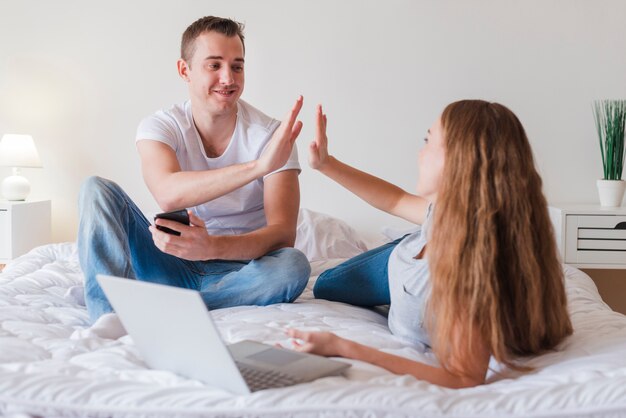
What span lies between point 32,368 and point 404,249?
77 cm

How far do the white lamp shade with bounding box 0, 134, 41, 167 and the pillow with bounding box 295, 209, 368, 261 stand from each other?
122 cm

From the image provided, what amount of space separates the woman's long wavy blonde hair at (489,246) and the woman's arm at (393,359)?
0.02 m

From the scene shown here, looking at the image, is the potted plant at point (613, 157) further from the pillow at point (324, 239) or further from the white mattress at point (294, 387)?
the white mattress at point (294, 387)

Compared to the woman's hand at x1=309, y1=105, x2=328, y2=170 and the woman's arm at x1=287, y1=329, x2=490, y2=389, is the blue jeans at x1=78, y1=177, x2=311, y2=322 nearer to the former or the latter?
the woman's hand at x1=309, y1=105, x2=328, y2=170

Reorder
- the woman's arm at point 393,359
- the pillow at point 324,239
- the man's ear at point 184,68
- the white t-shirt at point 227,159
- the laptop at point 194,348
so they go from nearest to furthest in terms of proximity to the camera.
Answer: the laptop at point 194,348 < the woman's arm at point 393,359 < the white t-shirt at point 227,159 < the man's ear at point 184,68 < the pillow at point 324,239

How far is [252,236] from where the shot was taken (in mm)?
1827

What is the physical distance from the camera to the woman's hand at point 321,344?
47.4 inches

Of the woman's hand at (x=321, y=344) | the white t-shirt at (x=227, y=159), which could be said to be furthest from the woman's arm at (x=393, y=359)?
the white t-shirt at (x=227, y=159)

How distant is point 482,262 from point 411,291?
0.25 metres

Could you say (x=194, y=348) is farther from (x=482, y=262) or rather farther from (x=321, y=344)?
(x=482, y=262)

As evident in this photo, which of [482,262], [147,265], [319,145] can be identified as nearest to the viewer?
[482,262]

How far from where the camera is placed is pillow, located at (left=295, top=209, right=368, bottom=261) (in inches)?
104

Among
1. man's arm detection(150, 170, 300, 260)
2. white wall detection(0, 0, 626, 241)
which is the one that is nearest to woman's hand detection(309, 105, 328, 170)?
man's arm detection(150, 170, 300, 260)

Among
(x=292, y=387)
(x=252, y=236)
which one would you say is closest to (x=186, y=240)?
(x=252, y=236)
